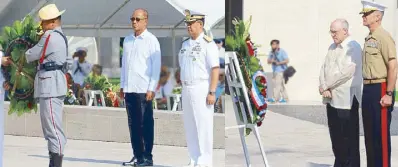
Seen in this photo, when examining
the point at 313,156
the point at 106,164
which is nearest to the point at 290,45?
the point at 313,156

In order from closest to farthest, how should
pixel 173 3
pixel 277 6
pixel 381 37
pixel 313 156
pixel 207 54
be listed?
pixel 381 37
pixel 207 54
pixel 313 156
pixel 173 3
pixel 277 6

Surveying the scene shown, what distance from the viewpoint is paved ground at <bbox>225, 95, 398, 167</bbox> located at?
10500mm

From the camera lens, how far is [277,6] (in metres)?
23.0

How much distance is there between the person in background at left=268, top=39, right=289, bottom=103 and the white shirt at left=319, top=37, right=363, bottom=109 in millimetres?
12995

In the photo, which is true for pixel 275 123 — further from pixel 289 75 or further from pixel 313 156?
pixel 289 75

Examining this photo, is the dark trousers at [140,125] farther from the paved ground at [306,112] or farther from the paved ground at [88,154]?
the paved ground at [306,112]

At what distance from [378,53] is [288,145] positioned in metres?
4.35

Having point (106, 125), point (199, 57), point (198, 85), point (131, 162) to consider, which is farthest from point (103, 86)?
point (199, 57)

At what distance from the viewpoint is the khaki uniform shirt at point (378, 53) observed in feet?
27.0

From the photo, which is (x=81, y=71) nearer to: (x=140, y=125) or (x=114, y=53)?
(x=114, y=53)

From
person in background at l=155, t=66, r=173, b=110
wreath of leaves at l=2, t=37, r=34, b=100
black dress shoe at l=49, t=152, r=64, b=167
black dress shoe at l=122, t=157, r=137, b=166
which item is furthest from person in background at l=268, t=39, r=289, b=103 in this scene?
black dress shoe at l=49, t=152, r=64, b=167

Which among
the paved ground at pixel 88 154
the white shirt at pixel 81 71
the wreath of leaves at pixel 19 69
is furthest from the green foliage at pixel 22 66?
the white shirt at pixel 81 71

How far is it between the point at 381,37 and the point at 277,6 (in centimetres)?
1477

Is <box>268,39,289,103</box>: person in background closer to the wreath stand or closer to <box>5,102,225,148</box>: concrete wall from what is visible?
<box>5,102,225,148</box>: concrete wall
